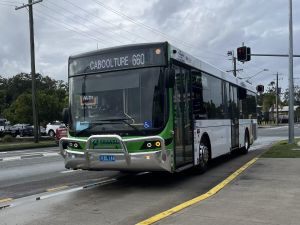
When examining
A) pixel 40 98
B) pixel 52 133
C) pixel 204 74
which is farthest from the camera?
pixel 52 133

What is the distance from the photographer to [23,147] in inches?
1200

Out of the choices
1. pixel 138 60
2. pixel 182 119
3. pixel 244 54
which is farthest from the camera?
pixel 244 54

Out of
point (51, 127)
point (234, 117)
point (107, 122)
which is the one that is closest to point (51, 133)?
point (51, 127)

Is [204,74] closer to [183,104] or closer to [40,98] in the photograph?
[183,104]

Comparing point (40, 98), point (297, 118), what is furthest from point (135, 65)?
point (297, 118)

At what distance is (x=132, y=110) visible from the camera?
10.4 m

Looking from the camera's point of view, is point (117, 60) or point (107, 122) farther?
point (117, 60)

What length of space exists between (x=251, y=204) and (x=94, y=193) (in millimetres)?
3516

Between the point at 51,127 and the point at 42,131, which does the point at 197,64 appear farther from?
the point at 42,131

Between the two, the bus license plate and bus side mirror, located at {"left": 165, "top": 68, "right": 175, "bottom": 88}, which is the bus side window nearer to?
bus side mirror, located at {"left": 165, "top": 68, "right": 175, "bottom": 88}

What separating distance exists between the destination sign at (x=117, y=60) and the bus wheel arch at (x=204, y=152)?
330 cm

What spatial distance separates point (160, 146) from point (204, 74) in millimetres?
4194

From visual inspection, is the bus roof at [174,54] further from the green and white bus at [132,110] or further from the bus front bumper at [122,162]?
the bus front bumper at [122,162]

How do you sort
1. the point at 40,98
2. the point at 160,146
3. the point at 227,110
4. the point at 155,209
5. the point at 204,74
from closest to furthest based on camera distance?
the point at 155,209
the point at 160,146
the point at 204,74
the point at 227,110
the point at 40,98
